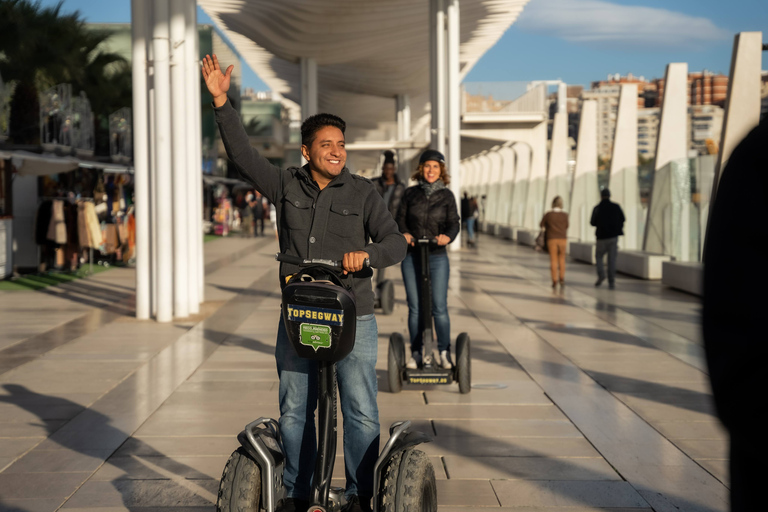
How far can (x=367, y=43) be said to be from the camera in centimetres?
4003

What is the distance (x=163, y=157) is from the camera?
1164 cm

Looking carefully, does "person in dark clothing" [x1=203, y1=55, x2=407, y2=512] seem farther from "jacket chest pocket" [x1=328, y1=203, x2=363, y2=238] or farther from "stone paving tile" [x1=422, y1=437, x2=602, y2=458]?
"stone paving tile" [x1=422, y1=437, x2=602, y2=458]

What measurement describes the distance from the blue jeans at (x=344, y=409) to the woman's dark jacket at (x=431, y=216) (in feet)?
11.8

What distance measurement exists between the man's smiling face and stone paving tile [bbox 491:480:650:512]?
6.38 feet

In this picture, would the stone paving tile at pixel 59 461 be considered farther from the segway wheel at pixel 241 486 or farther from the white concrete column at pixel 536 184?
the white concrete column at pixel 536 184

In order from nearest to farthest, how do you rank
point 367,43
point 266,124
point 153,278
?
1. point 153,278
2. point 367,43
3. point 266,124

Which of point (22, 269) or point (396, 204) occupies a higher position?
point (396, 204)

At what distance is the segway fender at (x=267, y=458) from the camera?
3.54 meters

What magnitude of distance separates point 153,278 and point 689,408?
7.12 m

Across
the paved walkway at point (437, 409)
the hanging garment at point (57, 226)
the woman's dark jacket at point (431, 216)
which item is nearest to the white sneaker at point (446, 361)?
the paved walkway at point (437, 409)

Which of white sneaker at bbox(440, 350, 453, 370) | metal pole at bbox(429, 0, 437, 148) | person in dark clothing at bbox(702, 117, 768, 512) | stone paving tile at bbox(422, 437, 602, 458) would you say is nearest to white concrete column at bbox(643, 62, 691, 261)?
metal pole at bbox(429, 0, 437, 148)

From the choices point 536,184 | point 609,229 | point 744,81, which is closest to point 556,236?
point 609,229

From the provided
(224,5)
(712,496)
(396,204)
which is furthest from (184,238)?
(224,5)

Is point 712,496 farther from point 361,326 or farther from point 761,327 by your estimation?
point 761,327
